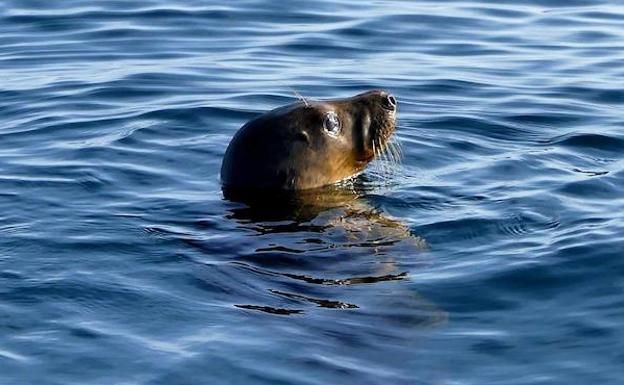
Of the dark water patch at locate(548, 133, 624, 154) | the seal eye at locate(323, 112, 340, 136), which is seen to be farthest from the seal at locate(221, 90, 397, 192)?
the dark water patch at locate(548, 133, 624, 154)

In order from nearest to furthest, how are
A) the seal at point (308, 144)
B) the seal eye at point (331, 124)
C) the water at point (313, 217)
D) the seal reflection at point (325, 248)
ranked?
the water at point (313, 217) < the seal reflection at point (325, 248) < the seal at point (308, 144) < the seal eye at point (331, 124)

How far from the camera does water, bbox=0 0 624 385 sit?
739 cm

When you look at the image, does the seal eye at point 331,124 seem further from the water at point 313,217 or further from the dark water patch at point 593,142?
the dark water patch at point 593,142

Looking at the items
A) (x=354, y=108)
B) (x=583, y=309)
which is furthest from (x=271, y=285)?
(x=354, y=108)

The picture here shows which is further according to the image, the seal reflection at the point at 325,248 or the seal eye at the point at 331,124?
the seal eye at the point at 331,124

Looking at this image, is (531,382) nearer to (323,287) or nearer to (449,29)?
(323,287)

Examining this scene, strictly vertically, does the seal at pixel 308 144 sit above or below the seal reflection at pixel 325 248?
above

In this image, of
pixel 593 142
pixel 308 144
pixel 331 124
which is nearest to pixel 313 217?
pixel 308 144

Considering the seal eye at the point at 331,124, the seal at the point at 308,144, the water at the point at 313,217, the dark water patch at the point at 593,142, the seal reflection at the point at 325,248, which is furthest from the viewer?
the dark water patch at the point at 593,142

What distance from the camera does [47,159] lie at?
11453 mm

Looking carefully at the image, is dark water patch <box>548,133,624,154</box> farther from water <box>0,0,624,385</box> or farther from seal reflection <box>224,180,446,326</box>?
seal reflection <box>224,180,446,326</box>

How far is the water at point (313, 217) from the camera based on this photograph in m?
7.39

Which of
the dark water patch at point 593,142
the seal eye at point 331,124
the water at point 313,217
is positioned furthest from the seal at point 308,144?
the dark water patch at point 593,142

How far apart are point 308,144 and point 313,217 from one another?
0.76 metres
